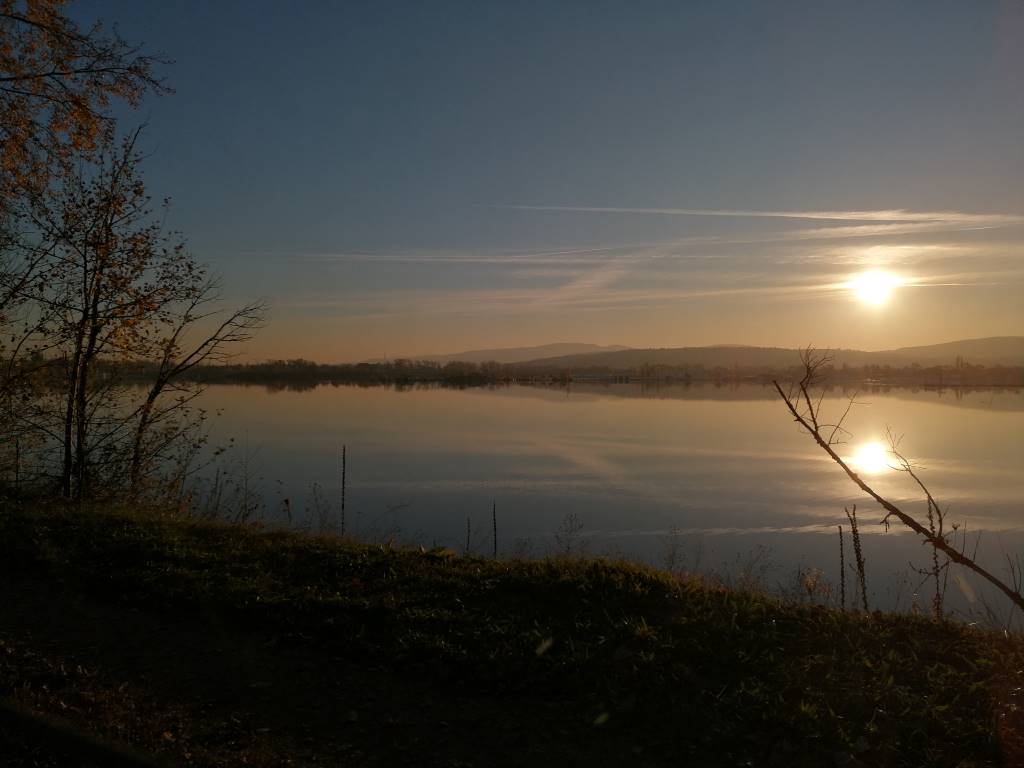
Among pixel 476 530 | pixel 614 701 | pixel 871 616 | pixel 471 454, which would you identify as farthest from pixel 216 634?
pixel 471 454

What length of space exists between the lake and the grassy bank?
3821 millimetres

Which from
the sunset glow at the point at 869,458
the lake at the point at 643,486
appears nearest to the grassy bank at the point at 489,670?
the lake at the point at 643,486

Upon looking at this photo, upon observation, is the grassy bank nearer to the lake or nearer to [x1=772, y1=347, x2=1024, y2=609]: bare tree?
[x1=772, y1=347, x2=1024, y2=609]: bare tree

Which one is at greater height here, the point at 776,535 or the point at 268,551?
the point at 268,551

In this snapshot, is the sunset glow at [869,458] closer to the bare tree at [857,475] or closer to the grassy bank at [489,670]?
the grassy bank at [489,670]

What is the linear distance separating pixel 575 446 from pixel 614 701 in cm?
2949

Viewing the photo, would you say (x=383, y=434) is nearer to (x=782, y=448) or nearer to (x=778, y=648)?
(x=782, y=448)

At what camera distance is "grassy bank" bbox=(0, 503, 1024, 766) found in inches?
171

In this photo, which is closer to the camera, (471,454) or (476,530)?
(476,530)

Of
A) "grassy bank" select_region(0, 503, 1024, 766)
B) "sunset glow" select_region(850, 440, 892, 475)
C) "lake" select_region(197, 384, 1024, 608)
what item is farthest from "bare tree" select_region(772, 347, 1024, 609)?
"sunset glow" select_region(850, 440, 892, 475)

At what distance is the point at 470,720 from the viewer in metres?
4.71

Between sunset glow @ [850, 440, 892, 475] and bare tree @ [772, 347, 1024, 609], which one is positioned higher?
bare tree @ [772, 347, 1024, 609]

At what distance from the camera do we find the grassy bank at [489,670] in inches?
171

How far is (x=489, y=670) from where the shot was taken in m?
5.25
